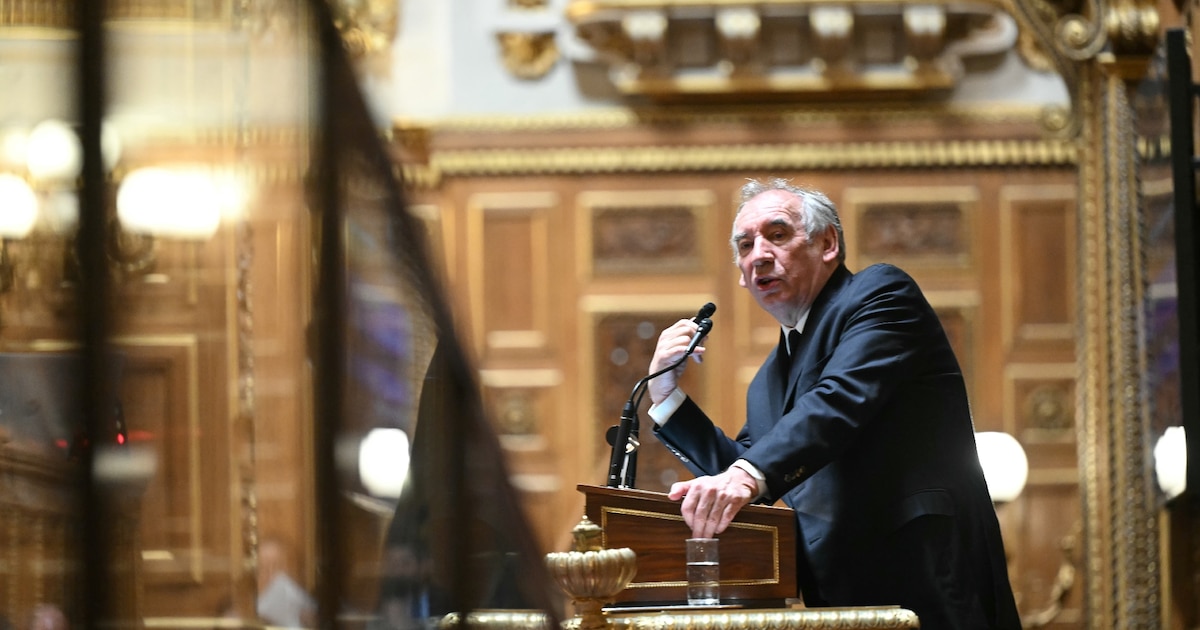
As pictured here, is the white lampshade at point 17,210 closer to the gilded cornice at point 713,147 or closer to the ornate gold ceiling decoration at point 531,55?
the gilded cornice at point 713,147

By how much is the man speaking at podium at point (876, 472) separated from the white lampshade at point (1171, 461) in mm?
2108

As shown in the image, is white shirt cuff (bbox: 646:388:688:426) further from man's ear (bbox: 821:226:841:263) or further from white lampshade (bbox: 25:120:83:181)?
white lampshade (bbox: 25:120:83:181)

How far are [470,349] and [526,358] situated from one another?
14.1 ft

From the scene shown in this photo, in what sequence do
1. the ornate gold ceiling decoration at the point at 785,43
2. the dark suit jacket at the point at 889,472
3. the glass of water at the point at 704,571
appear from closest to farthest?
the glass of water at the point at 704,571 → the dark suit jacket at the point at 889,472 → the ornate gold ceiling decoration at the point at 785,43

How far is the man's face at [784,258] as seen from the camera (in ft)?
11.0

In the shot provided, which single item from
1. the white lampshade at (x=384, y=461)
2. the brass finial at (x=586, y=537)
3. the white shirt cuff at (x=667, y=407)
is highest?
the white lampshade at (x=384, y=461)

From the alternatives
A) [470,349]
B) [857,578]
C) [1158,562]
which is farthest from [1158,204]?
[470,349]

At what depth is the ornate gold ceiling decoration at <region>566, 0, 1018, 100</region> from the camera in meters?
5.75

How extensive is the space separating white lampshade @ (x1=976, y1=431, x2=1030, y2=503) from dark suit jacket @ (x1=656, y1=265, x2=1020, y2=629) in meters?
2.26

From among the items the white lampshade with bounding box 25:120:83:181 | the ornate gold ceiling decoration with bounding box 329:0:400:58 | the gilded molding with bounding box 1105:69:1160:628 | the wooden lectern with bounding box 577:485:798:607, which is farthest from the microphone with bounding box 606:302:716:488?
the ornate gold ceiling decoration with bounding box 329:0:400:58

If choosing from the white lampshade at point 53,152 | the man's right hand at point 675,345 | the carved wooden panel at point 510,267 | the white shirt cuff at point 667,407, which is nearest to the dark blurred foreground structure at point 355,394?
the white lampshade at point 53,152

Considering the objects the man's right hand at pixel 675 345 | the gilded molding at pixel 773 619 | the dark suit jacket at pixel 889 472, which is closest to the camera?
the gilded molding at pixel 773 619

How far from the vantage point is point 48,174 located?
1151mm

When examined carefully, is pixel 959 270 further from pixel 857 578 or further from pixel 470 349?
pixel 470 349
